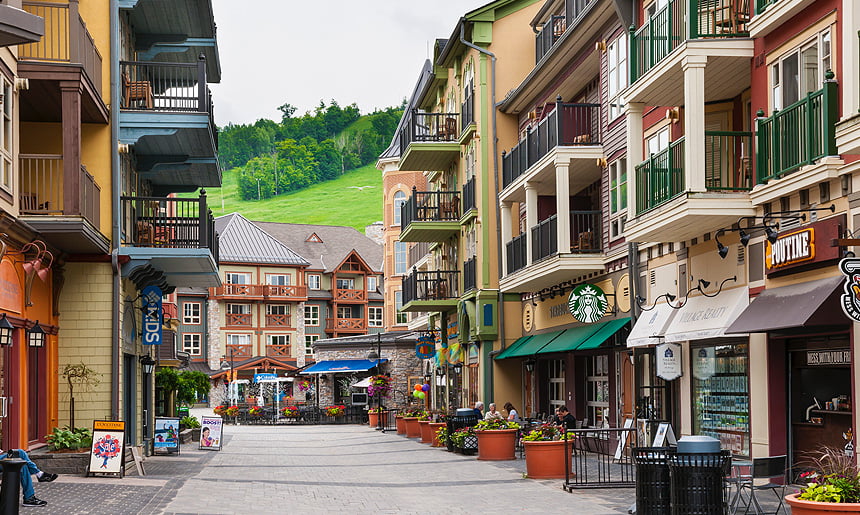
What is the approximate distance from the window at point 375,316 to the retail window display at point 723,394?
69.7 metres

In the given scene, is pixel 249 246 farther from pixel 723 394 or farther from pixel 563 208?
pixel 723 394

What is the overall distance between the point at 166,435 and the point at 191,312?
55.4 meters

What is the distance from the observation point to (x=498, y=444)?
24969 millimetres

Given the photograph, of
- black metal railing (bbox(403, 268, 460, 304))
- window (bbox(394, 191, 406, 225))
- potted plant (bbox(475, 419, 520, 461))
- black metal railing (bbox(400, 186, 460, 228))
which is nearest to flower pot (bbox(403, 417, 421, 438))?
black metal railing (bbox(403, 268, 460, 304))

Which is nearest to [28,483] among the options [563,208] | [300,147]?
[563,208]

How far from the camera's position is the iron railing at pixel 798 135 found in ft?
48.9

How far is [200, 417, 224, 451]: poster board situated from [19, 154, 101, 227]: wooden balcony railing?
1075cm

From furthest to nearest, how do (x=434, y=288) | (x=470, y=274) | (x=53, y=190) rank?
(x=434, y=288), (x=470, y=274), (x=53, y=190)

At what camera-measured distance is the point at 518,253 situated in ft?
103

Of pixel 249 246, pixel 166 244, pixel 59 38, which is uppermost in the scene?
pixel 249 246

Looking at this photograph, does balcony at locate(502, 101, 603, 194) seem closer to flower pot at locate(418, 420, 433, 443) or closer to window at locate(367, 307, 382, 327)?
flower pot at locate(418, 420, 433, 443)

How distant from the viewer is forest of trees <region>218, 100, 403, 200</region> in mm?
166250

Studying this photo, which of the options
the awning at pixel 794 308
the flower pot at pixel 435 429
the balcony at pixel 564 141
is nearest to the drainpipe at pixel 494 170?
the flower pot at pixel 435 429

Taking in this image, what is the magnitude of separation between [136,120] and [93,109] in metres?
1.79
